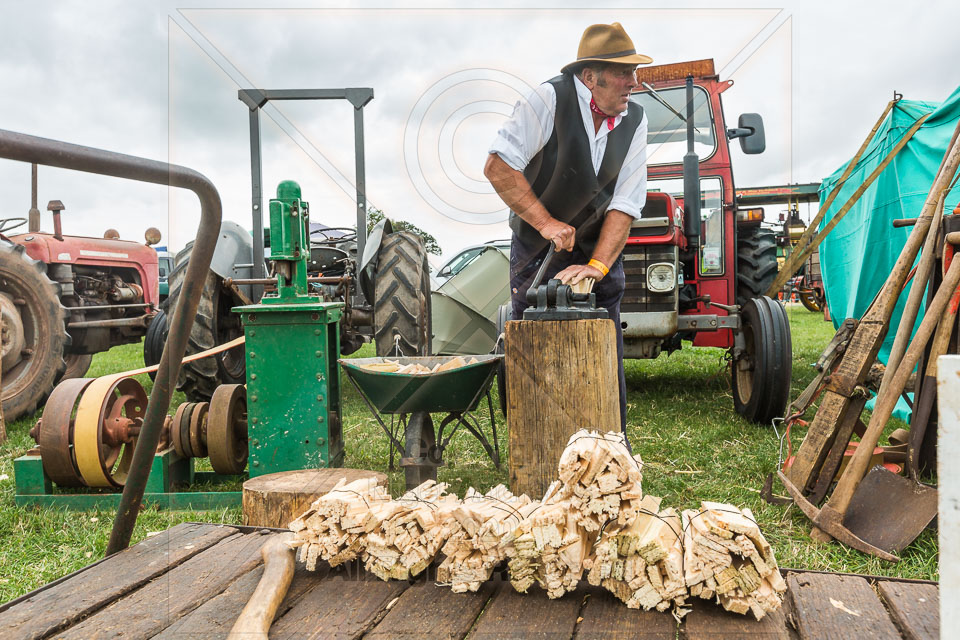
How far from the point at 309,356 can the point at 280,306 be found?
0.23 metres

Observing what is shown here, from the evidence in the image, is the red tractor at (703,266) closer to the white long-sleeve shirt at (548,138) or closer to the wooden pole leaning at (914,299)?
the wooden pole leaning at (914,299)

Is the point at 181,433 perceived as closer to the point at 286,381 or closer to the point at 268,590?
the point at 286,381

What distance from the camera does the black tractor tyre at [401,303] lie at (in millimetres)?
3643

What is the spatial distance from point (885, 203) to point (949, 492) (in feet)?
14.4

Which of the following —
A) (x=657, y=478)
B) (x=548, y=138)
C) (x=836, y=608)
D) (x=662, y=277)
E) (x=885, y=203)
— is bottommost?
(x=657, y=478)

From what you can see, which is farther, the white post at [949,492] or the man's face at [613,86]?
the man's face at [613,86]

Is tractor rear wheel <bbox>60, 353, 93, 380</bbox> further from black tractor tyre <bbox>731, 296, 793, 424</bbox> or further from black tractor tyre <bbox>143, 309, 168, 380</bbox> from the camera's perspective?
black tractor tyre <bbox>731, 296, 793, 424</bbox>

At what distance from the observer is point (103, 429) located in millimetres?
2633

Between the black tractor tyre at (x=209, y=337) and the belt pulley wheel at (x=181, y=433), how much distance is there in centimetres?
63

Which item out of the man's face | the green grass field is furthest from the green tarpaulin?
the man's face

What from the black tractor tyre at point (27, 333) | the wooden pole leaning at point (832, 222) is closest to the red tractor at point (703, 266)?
the wooden pole leaning at point (832, 222)

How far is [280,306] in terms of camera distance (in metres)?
2.56

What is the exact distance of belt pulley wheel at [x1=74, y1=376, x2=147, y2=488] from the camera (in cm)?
258

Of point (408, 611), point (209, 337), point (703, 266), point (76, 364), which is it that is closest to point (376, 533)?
point (408, 611)
